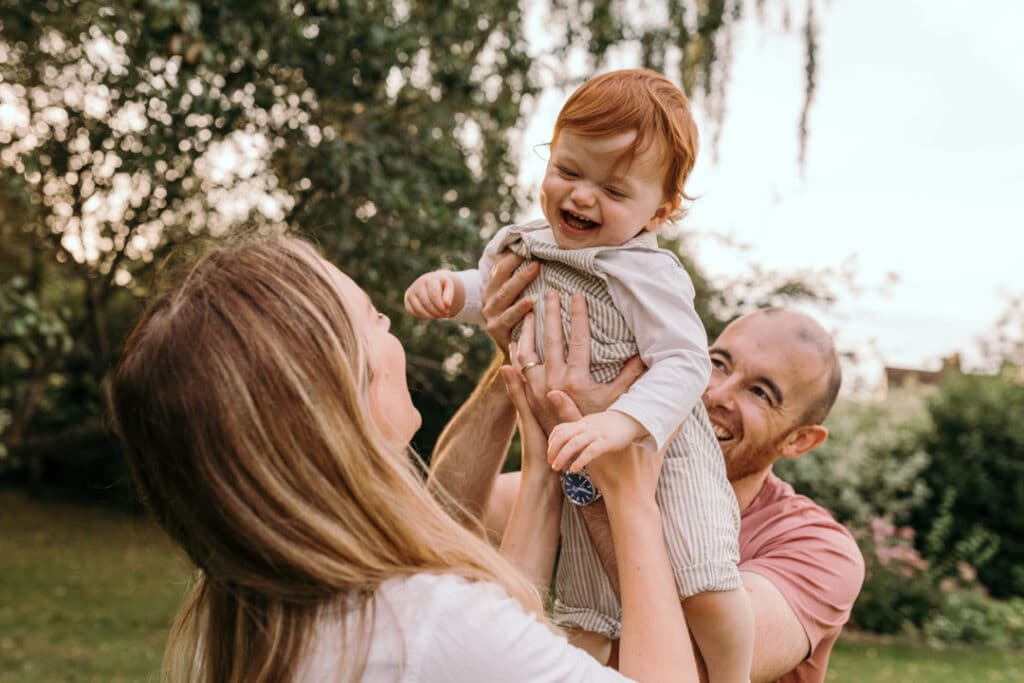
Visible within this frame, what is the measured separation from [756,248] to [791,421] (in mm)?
7694

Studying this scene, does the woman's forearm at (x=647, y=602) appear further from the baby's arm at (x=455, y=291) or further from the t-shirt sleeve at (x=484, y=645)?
the baby's arm at (x=455, y=291)

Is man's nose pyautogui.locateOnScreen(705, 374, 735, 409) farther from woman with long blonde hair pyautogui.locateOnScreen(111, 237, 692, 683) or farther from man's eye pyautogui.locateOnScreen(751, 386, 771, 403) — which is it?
woman with long blonde hair pyautogui.locateOnScreen(111, 237, 692, 683)

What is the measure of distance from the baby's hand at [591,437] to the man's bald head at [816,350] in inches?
29.9

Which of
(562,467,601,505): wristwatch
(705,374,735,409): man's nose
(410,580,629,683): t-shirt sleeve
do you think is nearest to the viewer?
(410,580,629,683): t-shirt sleeve

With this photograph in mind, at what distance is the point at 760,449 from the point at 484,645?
1.28 m

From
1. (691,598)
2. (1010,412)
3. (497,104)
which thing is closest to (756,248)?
(497,104)

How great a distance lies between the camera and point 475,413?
2.36 m

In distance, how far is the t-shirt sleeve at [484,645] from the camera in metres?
1.29

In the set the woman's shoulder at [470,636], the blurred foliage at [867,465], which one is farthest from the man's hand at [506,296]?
the blurred foliage at [867,465]

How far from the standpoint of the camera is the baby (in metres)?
1.87

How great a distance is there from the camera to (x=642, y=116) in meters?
2.05

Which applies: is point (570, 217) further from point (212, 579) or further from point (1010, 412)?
point (1010, 412)

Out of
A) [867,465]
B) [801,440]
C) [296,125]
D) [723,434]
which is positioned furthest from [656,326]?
[867,465]

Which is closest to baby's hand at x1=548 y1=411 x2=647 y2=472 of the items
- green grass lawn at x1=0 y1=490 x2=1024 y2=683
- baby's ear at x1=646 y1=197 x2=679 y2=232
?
baby's ear at x1=646 y1=197 x2=679 y2=232
